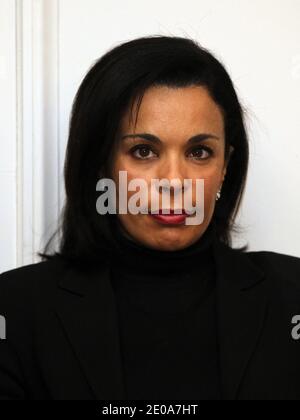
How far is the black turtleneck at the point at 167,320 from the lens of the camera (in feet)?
3.20

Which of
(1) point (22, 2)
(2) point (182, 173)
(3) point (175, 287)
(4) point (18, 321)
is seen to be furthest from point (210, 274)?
(1) point (22, 2)

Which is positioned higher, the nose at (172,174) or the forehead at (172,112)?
the forehead at (172,112)

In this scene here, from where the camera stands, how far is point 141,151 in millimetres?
1002

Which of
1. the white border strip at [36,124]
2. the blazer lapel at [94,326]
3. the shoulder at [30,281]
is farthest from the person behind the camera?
the white border strip at [36,124]

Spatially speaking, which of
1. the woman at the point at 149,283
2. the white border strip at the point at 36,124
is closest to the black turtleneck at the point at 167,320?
the woman at the point at 149,283

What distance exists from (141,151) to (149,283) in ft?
0.78

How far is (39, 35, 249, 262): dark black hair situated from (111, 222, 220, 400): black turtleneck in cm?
7

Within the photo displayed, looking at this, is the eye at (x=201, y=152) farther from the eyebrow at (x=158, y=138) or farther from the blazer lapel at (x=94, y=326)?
the blazer lapel at (x=94, y=326)

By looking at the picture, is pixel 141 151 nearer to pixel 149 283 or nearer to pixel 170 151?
pixel 170 151

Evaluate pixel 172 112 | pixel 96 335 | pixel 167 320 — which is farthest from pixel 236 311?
pixel 172 112

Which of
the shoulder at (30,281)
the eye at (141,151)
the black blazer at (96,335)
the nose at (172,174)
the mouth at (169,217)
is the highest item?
the eye at (141,151)

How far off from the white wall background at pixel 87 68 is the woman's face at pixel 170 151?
1.10 feet
